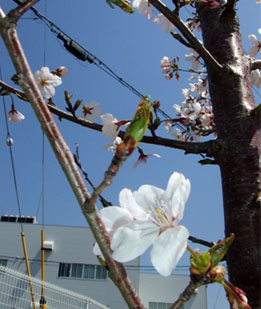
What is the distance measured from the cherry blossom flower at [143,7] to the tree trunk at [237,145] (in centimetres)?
20

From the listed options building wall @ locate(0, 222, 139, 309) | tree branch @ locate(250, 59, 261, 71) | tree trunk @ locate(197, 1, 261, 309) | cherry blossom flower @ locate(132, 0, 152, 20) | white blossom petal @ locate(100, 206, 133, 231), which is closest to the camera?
white blossom petal @ locate(100, 206, 133, 231)

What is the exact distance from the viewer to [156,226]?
0.35 metres

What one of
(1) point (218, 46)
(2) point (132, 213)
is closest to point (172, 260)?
(2) point (132, 213)

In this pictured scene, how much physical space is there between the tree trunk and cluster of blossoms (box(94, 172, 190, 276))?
A: 0.34 meters

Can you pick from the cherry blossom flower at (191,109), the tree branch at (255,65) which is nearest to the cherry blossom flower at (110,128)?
the tree branch at (255,65)

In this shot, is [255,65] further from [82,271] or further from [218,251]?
[82,271]

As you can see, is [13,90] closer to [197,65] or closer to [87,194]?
[87,194]

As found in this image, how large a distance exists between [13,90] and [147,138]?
14.8 inches

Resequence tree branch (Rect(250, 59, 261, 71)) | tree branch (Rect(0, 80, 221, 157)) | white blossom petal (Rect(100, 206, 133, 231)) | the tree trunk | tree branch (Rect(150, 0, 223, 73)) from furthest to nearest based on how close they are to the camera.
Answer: tree branch (Rect(250, 59, 261, 71)), tree branch (Rect(0, 80, 221, 157)), tree branch (Rect(150, 0, 223, 73)), the tree trunk, white blossom petal (Rect(100, 206, 133, 231))

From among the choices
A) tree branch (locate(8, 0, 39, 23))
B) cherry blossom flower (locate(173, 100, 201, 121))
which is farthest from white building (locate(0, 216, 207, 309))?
tree branch (locate(8, 0, 39, 23))

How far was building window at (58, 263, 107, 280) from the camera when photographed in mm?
11641

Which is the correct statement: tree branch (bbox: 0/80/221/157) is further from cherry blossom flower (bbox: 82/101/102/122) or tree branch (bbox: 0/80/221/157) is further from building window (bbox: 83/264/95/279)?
building window (bbox: 83/264/95/279)

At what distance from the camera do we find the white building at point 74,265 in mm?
11336

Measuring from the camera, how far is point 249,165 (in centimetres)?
75
